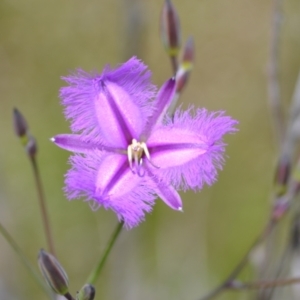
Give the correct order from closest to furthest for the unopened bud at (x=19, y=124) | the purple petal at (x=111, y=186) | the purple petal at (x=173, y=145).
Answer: the purple petal at (x=111, y=186)
the purple petal at (x=173, y=145)
the unopened bud at (x=19, y=124)

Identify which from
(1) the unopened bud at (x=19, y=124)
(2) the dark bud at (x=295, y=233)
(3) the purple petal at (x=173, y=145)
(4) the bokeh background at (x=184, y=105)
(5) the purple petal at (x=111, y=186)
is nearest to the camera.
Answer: (5) the purple petal at (x=111, y=186)

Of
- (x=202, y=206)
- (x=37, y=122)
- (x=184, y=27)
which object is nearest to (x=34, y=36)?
(x=37, y=122)

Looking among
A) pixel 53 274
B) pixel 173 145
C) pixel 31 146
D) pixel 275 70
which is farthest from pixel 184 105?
pixel 53 274

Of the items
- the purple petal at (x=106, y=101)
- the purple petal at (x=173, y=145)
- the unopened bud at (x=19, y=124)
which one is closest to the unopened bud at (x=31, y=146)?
the unopened bud at (x=19, y=124)

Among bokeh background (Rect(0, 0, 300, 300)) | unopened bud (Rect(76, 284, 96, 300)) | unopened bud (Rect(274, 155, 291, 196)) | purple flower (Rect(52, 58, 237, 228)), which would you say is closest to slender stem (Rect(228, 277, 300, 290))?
unopened bud (Rect(274, 155, 291, 196))

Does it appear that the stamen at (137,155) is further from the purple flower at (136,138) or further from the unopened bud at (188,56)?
the unopened bud at (188,56)

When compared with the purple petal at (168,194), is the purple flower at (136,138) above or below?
above

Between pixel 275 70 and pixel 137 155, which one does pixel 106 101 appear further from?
pixel 275 70
